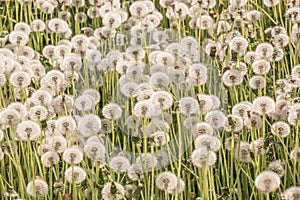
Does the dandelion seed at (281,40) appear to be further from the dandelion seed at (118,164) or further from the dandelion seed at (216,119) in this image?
the dandelion seed at (118,164)

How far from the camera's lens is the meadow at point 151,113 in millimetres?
2684

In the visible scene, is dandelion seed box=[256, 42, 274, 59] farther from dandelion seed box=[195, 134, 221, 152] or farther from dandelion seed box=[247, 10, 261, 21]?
dandelion seed box=[195, 134, 221, 152]

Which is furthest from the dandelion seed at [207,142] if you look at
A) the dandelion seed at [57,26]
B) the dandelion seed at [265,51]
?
the dandelion seed at [57,26]

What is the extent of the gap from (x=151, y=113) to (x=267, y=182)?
1.85 feet

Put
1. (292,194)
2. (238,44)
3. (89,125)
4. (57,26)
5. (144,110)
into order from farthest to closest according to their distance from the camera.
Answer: (57,26) → (238,44) → (89,125) → (144,110) → (292,194)

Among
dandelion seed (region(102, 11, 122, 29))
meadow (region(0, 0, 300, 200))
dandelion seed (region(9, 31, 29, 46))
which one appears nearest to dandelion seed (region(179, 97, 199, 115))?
meadow (region(0, 0, 300, 200))

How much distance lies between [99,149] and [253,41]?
5.32ft

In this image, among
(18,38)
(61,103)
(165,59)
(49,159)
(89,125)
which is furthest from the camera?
(18,38)

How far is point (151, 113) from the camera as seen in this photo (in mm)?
2826

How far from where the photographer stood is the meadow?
2.68 meters

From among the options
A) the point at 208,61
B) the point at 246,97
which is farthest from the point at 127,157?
the point at 208,61

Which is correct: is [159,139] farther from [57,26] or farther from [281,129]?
[57,26]

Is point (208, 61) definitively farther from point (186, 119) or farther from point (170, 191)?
point (170, 191)

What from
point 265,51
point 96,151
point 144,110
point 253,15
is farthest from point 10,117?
point 253,15
